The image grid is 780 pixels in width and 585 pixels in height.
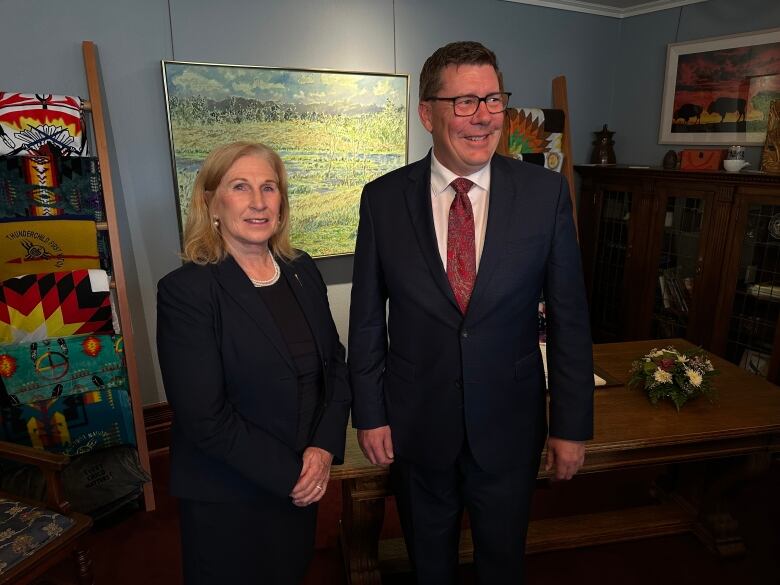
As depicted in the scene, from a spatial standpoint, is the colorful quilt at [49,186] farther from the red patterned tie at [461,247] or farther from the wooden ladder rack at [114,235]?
the red patterned tie at [461,247]

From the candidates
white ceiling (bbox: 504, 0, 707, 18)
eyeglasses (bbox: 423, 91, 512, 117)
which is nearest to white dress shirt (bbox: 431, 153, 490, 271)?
eyeglasses (bbox: 423, 91, 512, 117)

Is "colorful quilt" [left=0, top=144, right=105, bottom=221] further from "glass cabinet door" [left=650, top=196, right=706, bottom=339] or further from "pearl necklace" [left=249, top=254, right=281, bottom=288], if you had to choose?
"glass cabinet door" [left=650, top=196, right=706, bottom=339]

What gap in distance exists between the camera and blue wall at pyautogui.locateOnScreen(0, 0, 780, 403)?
244 centimetres

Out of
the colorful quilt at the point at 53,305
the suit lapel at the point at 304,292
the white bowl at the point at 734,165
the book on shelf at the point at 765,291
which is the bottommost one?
the book on shelf at the point at 765,291

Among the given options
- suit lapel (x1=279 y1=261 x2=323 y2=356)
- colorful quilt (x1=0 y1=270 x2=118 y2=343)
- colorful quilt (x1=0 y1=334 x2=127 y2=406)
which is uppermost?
suit lapel (x1=279 y1=261 x2=323 y2=356)

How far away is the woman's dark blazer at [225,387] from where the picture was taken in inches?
48.1

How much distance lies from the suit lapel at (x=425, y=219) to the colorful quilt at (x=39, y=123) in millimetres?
1673

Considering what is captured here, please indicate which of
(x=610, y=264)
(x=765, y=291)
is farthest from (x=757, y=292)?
(x=610, y=264)

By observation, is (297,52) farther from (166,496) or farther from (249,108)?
(166,496)

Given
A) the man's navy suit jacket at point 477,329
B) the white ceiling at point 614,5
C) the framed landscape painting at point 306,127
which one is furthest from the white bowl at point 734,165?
the man's navy suit jacket at point 477,329

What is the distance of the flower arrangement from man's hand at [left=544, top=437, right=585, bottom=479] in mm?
793

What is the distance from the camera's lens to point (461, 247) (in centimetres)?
133

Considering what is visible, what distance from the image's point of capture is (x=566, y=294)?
1.33 meters

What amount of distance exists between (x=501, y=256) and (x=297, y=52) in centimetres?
217
